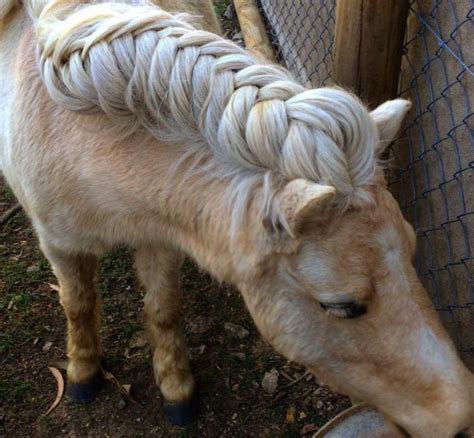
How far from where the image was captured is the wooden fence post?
2527mm

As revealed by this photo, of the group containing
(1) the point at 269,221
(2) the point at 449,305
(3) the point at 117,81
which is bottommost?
(2) the point at 449,305

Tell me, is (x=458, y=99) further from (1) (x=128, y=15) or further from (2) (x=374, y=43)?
(1) (x=128, y=15)

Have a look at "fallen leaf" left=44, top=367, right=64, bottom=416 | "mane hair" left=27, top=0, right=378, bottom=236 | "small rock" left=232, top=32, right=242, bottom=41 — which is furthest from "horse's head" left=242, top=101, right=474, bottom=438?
"small rock" left=232, top=32, right=242, bottom=41

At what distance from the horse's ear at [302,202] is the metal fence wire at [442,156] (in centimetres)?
84

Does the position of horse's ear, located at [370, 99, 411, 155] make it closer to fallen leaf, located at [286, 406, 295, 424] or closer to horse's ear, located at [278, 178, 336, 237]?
horse's ear, located at [278, 178, 336, 237]

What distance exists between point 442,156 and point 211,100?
52.4 inches

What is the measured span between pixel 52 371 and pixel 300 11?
3.20m

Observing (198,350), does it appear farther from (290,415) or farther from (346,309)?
(346,309)

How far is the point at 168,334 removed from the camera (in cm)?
318

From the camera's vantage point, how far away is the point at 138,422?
10.3 feet

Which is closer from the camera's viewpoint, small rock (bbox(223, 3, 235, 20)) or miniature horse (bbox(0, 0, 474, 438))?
miniature horse (bbox(0, 0, 474, 438))

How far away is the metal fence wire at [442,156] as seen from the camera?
251cm

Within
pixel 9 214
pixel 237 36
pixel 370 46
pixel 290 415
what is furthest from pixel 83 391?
pixel 237 36

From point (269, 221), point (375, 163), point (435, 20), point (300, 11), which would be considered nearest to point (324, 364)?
point (269, 221)
